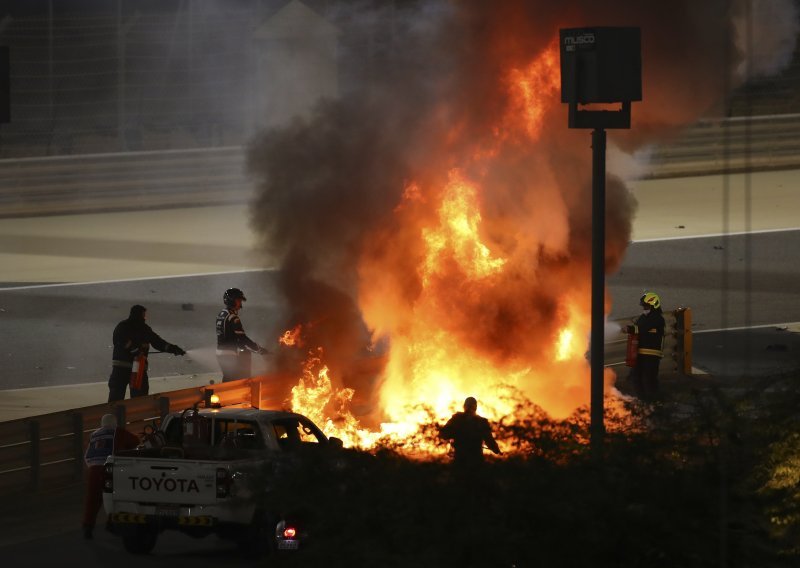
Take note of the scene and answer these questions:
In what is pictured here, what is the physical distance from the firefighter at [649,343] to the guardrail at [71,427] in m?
4.65

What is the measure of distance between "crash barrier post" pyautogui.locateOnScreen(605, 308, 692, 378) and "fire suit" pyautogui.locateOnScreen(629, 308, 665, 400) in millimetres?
1716

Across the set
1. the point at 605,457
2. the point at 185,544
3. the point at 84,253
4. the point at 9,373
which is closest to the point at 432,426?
the point at 605,457

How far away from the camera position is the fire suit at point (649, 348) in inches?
772

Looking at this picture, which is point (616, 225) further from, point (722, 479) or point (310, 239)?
point (722, 479)

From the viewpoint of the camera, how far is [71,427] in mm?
16125

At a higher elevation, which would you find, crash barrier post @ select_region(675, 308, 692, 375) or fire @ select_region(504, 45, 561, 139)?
fire @ select_region(504, 45, 561, 139)

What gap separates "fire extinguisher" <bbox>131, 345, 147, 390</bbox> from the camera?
18641 mm

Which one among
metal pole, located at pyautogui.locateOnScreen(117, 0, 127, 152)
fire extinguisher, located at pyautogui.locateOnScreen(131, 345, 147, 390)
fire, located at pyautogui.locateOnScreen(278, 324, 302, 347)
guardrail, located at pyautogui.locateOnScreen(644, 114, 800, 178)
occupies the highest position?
metal pole, located at pyautogui.locateOnScreen(117, 0, 127, 152)

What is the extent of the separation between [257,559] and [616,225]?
6932 mm

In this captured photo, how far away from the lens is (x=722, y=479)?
9672 millimetres

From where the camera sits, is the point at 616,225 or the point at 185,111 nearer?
the point at 616,225

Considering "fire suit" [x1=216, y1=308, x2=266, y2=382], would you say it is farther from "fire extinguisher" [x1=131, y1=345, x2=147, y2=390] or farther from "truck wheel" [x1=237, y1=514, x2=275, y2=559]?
"truck wheel" [x1=237, y1=514, x2=275, y2=559]

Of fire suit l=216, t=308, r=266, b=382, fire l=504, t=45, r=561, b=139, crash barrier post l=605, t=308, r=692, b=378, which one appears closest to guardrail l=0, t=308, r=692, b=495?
fire suit l=216, t=308, r=266, b=382

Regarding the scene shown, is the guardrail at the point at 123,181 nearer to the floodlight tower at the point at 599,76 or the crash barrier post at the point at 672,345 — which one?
the crash barrier post at the point at 672,345
